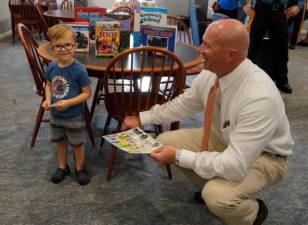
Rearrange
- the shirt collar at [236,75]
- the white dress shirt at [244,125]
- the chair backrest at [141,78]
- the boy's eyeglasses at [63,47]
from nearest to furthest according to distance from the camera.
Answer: the white dress shirt at [244,125], the shirt collar at [236,75], the boy's eyeglasses at [63,47], the chair backrest at [141,78]

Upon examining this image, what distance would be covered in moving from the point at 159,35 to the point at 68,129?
31.7 inches

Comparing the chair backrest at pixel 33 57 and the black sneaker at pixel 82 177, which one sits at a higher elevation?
the chair backrest at pixel 33 57

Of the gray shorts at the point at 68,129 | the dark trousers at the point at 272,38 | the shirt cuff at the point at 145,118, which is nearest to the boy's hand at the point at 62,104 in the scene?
the gray shorts at the point at 68,129

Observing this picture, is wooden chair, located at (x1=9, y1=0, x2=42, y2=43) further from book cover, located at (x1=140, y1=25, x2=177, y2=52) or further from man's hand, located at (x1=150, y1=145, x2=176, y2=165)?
man's hand, located at (x1=150, y1=145, x2=176, y2=165)

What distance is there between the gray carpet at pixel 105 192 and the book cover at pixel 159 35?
79cm

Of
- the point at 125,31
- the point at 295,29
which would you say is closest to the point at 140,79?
the point at 125,31

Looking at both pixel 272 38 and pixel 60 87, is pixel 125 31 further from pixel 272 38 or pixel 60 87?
pixel 272 38

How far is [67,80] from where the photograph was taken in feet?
6.72

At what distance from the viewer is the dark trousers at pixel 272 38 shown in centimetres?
375

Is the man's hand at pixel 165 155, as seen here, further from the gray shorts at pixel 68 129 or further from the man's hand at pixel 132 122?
the gray shorts at pixel 68 129

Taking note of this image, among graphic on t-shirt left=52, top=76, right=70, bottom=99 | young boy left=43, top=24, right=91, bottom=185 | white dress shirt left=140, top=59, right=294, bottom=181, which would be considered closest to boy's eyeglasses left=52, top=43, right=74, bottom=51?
young boy left=43, top=24, right=91, bottom=185

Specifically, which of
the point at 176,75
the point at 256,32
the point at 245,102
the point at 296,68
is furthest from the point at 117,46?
the point at 296,68

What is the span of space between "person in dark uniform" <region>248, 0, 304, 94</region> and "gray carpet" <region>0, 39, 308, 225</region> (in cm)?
124

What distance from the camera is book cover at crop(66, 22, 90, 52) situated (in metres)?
2.37
